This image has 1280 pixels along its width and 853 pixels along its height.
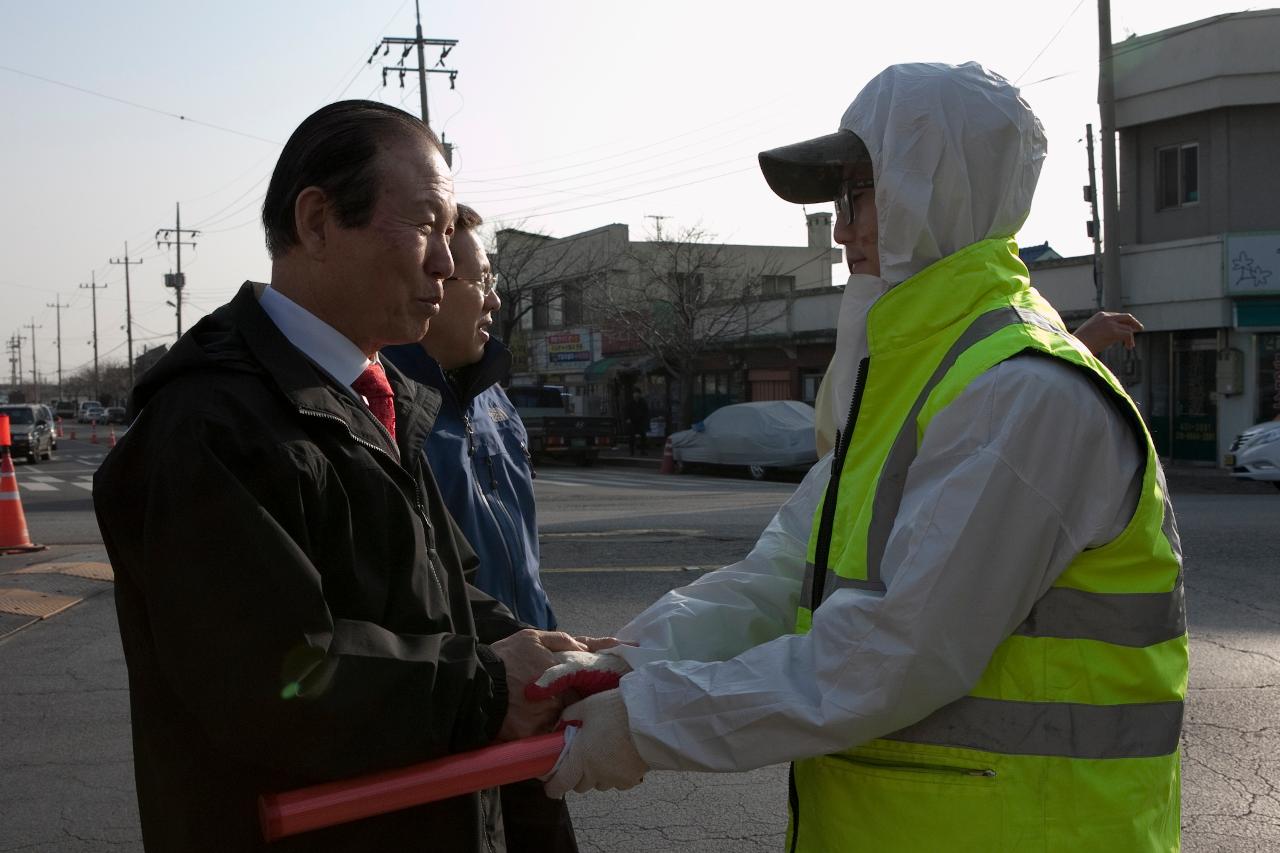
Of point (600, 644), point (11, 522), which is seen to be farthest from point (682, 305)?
point (600, 644)

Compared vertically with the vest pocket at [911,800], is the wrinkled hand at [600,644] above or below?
above

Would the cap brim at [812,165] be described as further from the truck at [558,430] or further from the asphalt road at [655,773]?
the truck at [558,430]

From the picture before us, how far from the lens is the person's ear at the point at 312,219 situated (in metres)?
1.94

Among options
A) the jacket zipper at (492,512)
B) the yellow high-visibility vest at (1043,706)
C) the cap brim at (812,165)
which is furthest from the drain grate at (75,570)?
the yellow high-visibility vest at (1043,706)

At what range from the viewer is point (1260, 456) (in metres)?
16.9

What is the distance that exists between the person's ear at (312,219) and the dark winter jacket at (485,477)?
1190mm

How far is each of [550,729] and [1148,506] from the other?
107cm

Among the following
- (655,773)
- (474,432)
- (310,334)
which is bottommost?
(655,773)

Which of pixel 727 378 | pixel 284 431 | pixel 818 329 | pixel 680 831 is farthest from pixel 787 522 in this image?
pixel 727 378

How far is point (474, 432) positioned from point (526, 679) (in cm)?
150

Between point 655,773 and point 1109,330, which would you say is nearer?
point 655,773

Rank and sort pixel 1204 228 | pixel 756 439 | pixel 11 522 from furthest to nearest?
1. pixel 756 439
2. pixel 1204 228
3. pixel 11 522

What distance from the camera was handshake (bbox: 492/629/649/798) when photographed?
193cm

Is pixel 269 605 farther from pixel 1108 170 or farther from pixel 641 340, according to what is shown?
pixel 641 340
